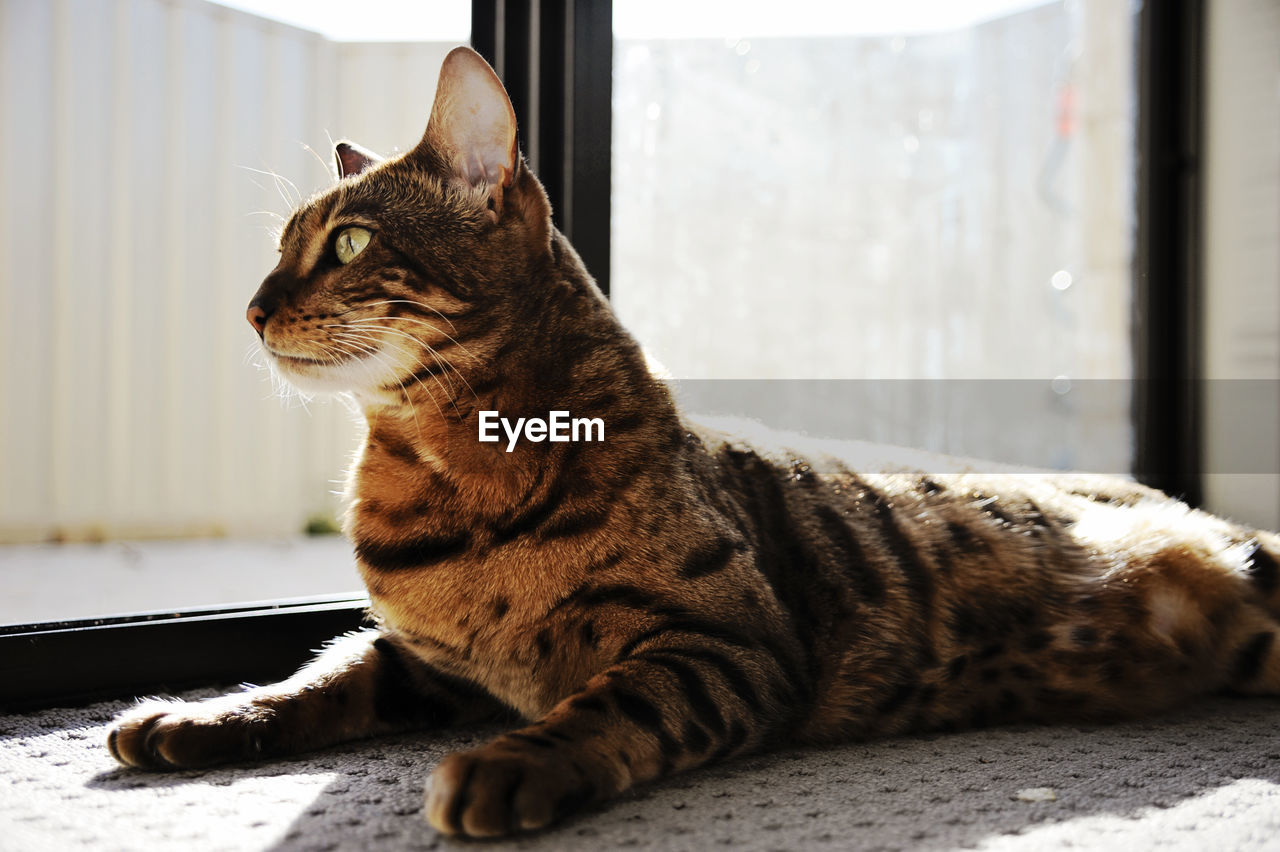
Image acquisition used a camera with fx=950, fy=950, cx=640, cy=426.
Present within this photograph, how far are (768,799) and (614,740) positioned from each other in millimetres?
181

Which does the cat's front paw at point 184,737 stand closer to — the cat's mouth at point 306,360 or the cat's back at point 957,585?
the cat's mouth at point 306,360

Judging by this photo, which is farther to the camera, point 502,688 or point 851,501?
point 851,501

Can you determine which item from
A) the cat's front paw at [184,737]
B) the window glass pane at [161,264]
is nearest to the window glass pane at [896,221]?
the window glass pane at [161,264]

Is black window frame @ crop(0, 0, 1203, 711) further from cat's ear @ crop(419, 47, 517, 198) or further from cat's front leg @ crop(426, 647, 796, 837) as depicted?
cat's front leg @ crop(426, 647, 796, 837)

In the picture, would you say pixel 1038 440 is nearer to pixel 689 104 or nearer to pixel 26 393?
pixel 689 104

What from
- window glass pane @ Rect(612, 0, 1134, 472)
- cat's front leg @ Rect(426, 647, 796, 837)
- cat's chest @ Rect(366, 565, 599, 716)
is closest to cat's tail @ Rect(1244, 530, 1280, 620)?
cat's front leg @ Rect(426, 647, 796, 837)

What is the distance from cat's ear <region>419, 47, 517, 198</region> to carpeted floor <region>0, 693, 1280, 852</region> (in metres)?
0.70

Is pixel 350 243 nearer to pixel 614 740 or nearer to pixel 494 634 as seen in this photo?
pixel 494 634

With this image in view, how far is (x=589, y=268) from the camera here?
171cm

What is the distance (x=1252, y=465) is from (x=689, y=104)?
1.90 metres

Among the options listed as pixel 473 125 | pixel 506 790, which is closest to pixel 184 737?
pixel 506 790

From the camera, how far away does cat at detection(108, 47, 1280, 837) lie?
103 centimetres

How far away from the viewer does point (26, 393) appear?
262 centimetres

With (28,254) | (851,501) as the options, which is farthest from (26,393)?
(851,501)
